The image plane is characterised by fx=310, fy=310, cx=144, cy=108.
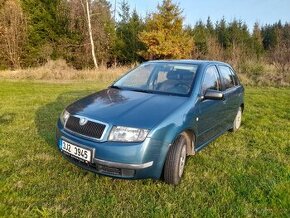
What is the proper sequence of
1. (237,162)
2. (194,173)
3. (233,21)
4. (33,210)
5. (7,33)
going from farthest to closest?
(233,21), (7,33), (237,162), (194,173), (33,210)

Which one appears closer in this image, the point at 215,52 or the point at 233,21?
the point at 215,52

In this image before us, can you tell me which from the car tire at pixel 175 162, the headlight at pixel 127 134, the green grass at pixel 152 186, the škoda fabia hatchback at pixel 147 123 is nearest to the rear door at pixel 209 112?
the škoda fabia hatchback at pixel 147 123

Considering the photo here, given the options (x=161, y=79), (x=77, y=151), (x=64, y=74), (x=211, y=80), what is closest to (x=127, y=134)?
(x=77, y=151)

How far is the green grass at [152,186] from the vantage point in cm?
326

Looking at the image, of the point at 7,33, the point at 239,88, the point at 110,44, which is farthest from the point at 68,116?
the point at 110,44

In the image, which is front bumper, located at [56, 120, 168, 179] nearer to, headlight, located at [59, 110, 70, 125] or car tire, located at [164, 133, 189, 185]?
car tire, located at [164, 133, 189, 185]

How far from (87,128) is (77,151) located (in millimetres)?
297

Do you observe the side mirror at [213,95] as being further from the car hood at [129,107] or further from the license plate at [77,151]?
the license plate at [77,151]

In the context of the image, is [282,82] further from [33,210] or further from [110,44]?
[110,44]

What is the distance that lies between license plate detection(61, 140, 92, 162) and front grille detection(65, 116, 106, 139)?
0.17 m

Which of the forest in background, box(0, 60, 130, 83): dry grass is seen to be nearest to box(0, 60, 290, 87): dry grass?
box(0, 60, 130, 83): dry grass

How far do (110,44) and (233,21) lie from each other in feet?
72.2

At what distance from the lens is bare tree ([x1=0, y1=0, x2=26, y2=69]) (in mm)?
27578

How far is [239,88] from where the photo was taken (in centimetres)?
632
